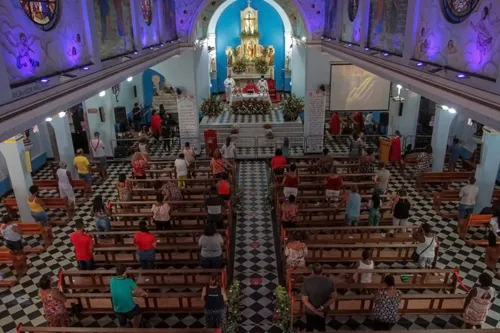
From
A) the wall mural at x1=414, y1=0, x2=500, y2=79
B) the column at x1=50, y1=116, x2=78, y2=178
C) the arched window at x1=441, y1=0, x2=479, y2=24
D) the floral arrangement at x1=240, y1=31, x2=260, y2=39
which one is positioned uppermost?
the arched window at x1=441, y1=0, x2=479, y2=24

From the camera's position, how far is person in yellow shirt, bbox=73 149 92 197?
12273 millimetres

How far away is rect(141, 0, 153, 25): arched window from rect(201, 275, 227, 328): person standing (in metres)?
8.63

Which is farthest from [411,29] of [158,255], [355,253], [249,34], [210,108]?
[249,34]

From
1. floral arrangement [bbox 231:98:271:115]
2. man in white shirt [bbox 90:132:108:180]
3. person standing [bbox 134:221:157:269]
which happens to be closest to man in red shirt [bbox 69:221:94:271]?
person standing [bbox 134:221:157:269]

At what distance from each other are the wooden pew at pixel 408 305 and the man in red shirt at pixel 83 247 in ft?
14.3

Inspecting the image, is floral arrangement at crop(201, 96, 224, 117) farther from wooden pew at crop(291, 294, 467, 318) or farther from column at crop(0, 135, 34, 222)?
wooden pew at crop(291, 294, 467, 318)

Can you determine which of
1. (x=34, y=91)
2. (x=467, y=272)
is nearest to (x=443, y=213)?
(x=467, y=272)

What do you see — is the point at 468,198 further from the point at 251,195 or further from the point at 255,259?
the point at 251,195

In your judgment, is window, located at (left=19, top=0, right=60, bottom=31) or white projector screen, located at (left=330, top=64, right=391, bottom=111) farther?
white projector screen, located at (left=330, top=64, right=391, bottom=111)

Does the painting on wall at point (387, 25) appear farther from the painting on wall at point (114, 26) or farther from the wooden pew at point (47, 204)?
the wooden pew at point (47, 204)

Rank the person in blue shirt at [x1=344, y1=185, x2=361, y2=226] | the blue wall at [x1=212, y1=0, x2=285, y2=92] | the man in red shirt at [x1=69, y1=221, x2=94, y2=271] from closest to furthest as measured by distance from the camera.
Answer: the man in red shirt at [x1=69, y1=221, x2=94, y2=271], the person in blue shirt at [x1=344, y1=185, x2=361, y2=226], the blue wall at [x1=212, y1=0, x2=285, y2=92]

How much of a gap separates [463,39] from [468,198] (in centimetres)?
557

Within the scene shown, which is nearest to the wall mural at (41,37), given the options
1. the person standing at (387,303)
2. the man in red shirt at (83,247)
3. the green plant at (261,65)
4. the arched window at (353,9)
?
the man in red shirt at (83,247)

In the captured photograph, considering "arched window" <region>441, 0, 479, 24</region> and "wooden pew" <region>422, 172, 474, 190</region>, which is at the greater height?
"arched window" <region>441, 0, 479, 24</region>
